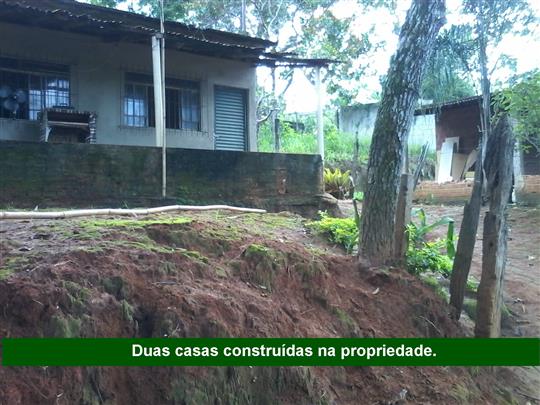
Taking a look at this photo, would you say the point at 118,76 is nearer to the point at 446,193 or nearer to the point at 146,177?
the point at 146,177

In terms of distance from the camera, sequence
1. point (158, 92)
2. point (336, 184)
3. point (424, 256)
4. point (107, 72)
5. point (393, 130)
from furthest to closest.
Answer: point (336, 184)
point (107, 72)
point (158, 92)
point (424, 256)
point (393, 130)

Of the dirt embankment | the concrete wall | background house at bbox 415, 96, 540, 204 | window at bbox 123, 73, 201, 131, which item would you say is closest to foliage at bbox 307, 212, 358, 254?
the dirt embankment

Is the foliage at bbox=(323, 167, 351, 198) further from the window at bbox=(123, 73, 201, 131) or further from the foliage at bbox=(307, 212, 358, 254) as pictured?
the foliage at bbox=(307, 212, 358, 254)

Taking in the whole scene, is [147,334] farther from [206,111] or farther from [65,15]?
[206,111]

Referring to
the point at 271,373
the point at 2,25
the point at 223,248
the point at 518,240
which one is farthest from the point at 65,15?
the point at 518,240

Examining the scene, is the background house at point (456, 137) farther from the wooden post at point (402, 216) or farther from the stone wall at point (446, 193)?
the wooden post at point (402, 216)

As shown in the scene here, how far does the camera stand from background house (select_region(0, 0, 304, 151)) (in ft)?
31.9

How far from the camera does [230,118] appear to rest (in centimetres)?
1270

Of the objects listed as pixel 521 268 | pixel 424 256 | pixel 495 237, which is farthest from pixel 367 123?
pixel 495 237

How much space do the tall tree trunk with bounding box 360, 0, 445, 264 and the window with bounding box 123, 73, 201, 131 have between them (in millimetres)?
7349

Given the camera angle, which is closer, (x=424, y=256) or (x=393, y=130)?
(x=393, y=130)

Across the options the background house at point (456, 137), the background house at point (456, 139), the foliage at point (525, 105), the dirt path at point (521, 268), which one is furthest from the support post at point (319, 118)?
the background house at point (456, 139)

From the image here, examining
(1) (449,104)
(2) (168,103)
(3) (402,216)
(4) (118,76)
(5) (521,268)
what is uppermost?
(1) (449,104)

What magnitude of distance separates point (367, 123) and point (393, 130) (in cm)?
2010
